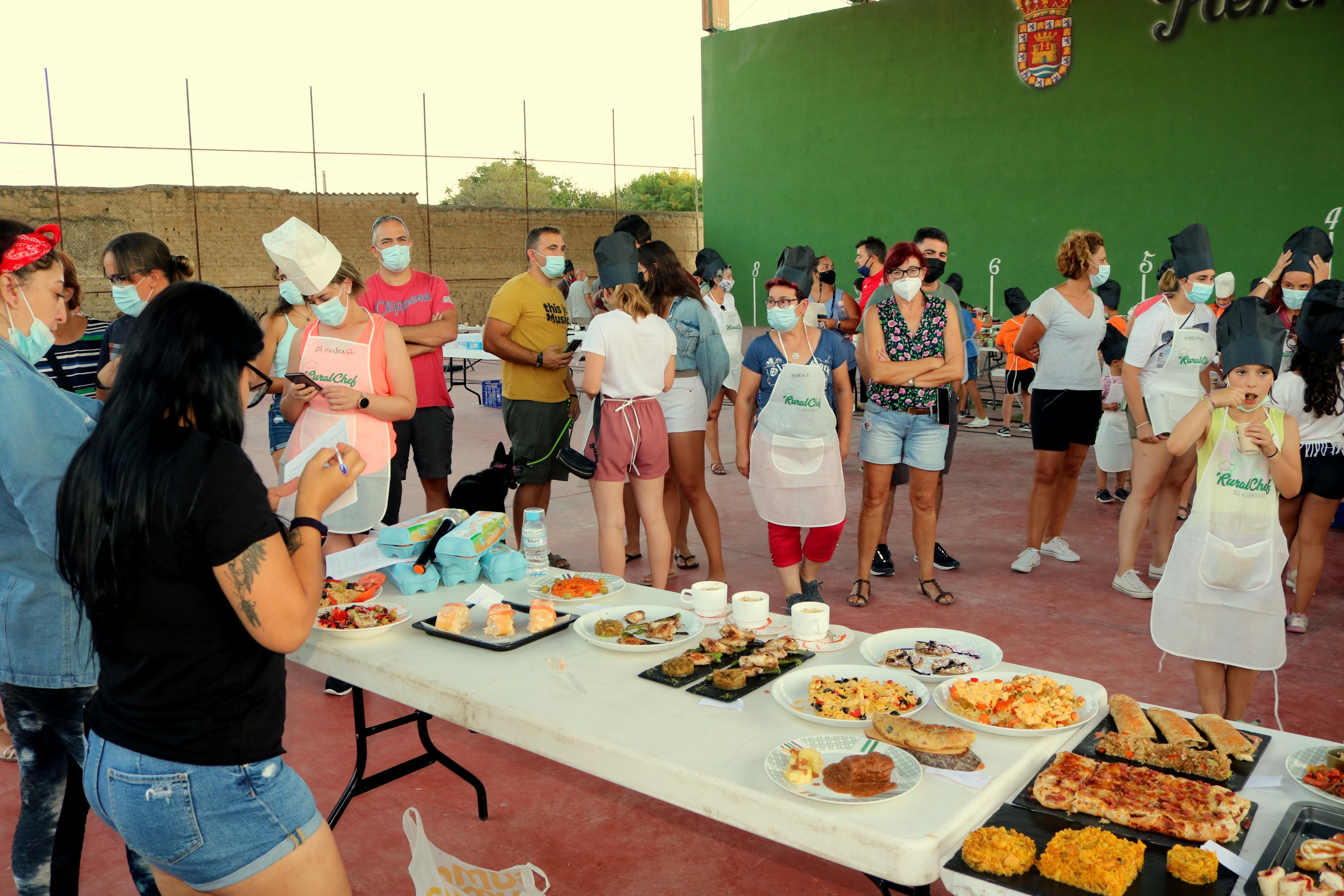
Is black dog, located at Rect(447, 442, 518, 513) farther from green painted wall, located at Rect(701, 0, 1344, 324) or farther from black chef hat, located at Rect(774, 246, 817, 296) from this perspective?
green painted wall, located at Rect(701, 0, 1344, 324)

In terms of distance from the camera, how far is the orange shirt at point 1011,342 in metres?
8.64

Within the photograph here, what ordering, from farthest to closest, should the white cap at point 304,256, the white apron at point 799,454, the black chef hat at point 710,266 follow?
the black chef hat at point 710,266 → the white apron at point 799,454 → the white cap at point 304,256

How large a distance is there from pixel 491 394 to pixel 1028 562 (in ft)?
24.1

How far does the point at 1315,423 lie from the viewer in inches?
149

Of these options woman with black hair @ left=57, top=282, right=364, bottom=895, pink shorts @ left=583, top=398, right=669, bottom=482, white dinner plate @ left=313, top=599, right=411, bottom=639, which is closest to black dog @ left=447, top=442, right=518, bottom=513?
pink shorts @ left=583, top=398, right=669, bottom=482

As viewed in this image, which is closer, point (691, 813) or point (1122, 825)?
point (1122, 825)

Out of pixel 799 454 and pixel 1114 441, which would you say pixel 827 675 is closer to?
pixel 799 454

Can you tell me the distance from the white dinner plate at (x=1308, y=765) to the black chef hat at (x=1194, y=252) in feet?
9.92

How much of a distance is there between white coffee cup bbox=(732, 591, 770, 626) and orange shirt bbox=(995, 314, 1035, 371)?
6.46m

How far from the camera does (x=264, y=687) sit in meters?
1.67

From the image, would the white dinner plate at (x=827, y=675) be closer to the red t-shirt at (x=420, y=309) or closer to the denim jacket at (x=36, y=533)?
the denim jacket at (x=36, y=533)

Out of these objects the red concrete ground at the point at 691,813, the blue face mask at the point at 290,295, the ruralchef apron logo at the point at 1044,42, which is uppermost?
the ruralchef apron logo at the point at 1044,42

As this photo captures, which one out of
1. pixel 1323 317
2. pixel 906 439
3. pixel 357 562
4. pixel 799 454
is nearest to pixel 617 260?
pixel 799 454

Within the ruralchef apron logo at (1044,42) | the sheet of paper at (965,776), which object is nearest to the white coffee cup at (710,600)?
the sheet of paper at (965,776)
